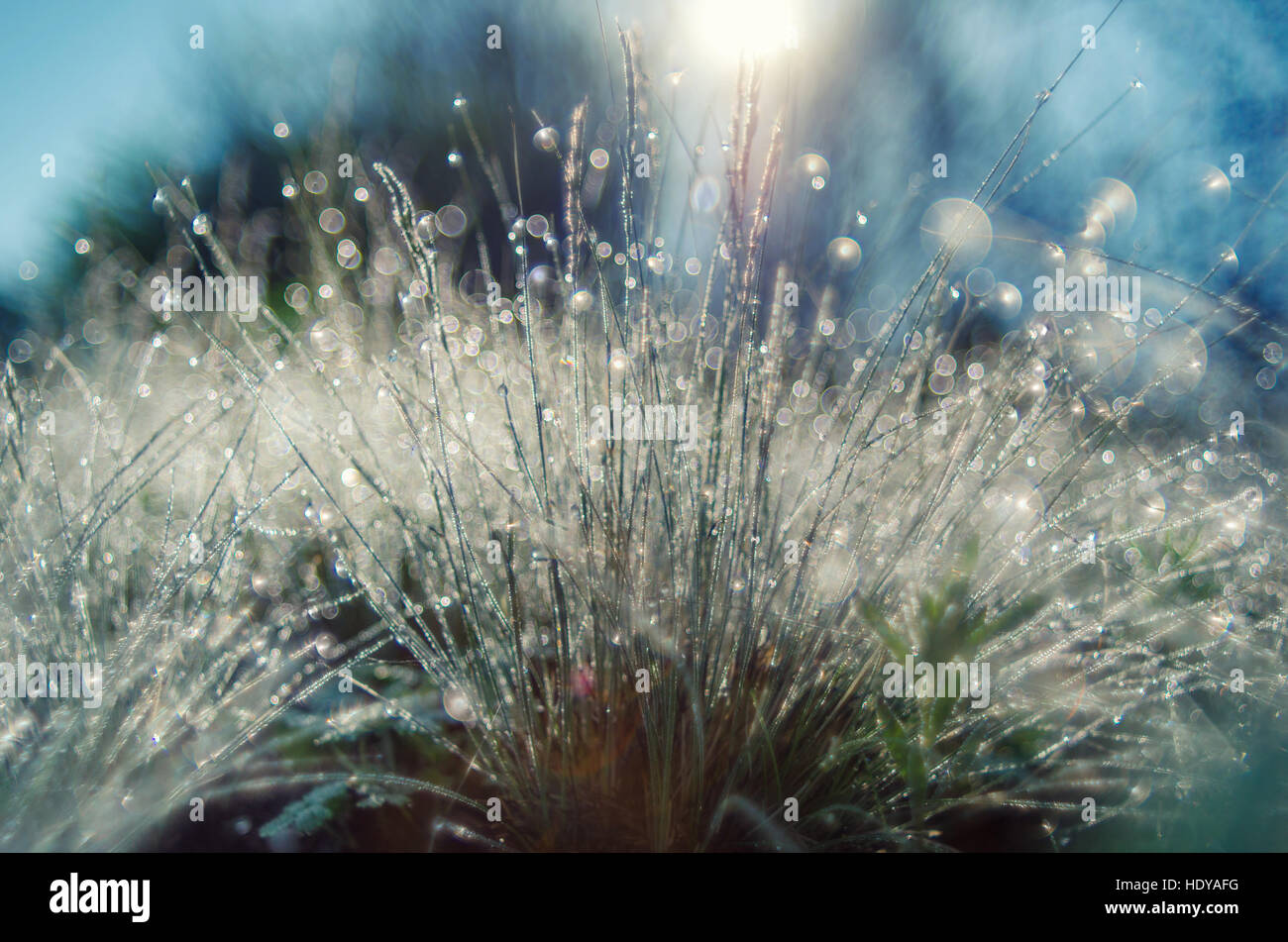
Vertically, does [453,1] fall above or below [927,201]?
above

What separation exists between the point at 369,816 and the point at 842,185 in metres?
3.47

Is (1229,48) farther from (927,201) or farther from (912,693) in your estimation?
(912,693)

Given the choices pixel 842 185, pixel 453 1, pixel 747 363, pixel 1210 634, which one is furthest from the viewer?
pixel 453 1

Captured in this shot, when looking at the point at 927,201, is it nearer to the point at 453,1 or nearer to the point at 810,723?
the point at 810,723

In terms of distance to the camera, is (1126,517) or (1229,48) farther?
(1229,48)

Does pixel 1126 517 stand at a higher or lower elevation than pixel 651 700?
higher

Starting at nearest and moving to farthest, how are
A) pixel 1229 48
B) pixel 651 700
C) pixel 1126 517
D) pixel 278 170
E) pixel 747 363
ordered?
pixel 651 700, pixel 747 363, pixel 1126 517, pixel 1229 48, pixel 278 170

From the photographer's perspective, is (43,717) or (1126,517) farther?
(1126,517)

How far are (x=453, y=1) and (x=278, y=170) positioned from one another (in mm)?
1833

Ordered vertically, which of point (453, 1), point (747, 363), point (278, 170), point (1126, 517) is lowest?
point (1126, 517)

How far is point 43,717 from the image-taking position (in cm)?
120
